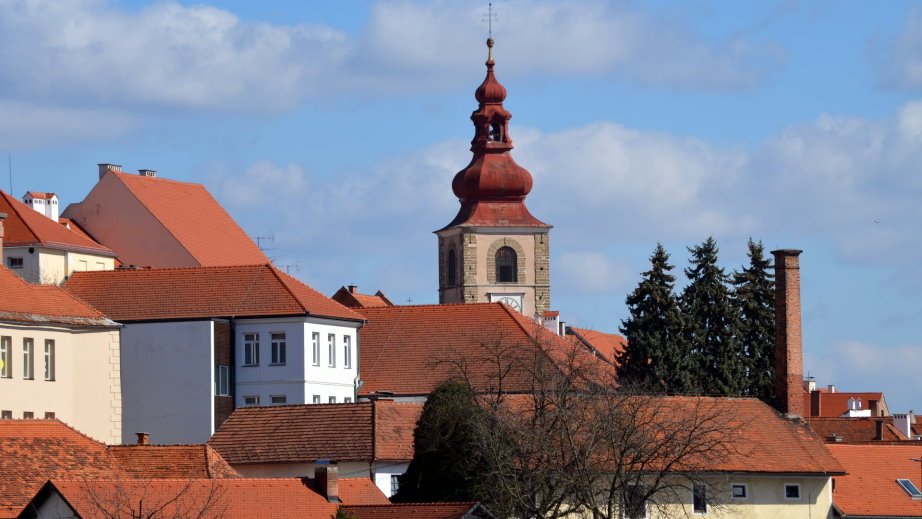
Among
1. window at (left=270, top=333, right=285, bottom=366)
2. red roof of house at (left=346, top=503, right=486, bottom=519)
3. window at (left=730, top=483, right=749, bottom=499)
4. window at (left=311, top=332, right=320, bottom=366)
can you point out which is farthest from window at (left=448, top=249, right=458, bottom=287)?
red roof of house at (left=346, top=503, right=486, bottom=519)

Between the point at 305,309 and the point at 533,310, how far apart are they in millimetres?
50219

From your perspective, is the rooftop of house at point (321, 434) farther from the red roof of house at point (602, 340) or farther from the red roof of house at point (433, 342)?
the red roof of house at point (602, 340)

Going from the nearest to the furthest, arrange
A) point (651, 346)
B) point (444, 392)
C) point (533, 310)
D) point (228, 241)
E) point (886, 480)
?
point (444, 392) < point (886, 480) < point (651, 346) < point (228, 241) < point (533, 310)

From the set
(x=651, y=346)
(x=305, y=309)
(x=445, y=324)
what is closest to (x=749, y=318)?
(x=651, y=346)

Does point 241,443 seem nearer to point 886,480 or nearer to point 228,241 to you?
point 886,480

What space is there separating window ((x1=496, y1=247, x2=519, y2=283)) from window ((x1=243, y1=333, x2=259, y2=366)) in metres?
52.6

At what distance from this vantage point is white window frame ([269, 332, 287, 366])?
248ft

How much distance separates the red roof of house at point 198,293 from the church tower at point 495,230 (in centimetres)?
4835

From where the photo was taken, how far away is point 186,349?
2928 inches

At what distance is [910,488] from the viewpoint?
71.4 metres

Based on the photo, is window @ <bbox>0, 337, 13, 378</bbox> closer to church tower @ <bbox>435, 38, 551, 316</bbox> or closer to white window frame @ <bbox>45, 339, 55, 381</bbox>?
white window frame @ <bbox>45, 339, 55, 381</bbox>

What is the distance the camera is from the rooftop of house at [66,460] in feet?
164

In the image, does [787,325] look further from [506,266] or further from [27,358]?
[506,266]

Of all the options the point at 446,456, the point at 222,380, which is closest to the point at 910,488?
the point at 222,380
